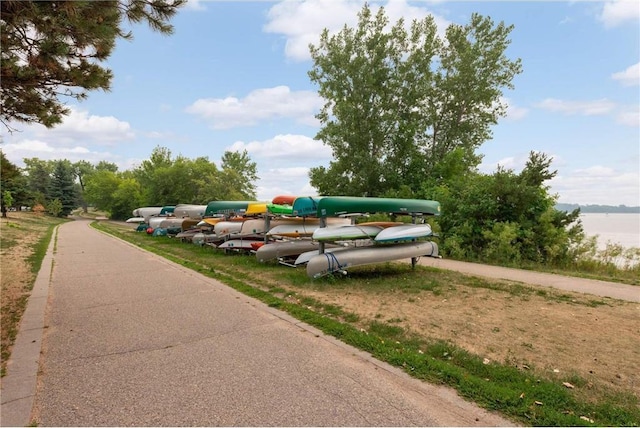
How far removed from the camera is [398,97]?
26781 millimetres

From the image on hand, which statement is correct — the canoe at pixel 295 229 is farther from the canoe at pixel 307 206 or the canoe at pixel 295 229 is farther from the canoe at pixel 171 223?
the canoe at pixel 171 223

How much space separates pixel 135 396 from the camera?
3.13 meters

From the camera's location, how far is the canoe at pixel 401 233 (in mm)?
8461

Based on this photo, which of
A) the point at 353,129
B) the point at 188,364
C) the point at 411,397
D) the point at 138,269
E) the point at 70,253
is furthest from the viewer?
the point at 353,129

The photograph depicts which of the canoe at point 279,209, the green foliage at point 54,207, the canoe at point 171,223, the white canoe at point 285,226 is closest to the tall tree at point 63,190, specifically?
the green foliage at point 54,207

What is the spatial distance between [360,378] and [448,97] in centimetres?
2762

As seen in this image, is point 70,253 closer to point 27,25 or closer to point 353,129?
point 27,25

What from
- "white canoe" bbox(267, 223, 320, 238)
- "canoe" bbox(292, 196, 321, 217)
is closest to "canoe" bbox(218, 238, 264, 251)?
"white canoe" bbox(267, 223, 320, 238)

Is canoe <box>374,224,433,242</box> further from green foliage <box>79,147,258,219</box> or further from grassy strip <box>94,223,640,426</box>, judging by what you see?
green foliage <box>79,147,258,219</box>

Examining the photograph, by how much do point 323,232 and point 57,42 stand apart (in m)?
5.74

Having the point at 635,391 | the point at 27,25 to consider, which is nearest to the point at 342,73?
the point at 27,25

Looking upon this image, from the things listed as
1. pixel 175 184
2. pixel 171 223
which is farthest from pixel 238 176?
pixel 171 223

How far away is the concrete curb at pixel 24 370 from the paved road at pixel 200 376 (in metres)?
0.01

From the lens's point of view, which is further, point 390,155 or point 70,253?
point 390,155
